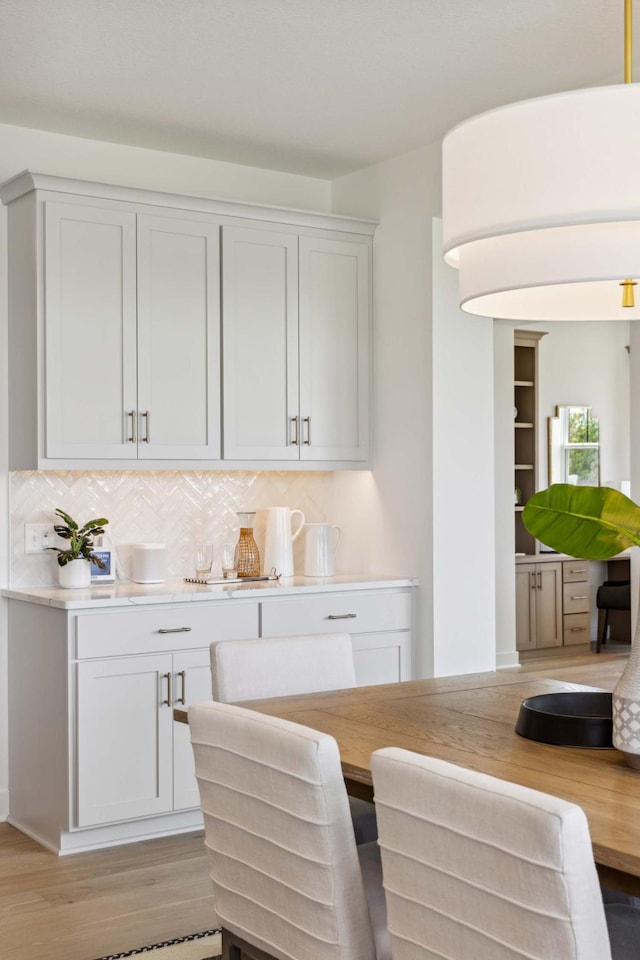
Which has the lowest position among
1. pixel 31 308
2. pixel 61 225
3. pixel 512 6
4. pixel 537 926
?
pixel 537 926

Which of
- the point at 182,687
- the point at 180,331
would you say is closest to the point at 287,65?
the point at 180,331

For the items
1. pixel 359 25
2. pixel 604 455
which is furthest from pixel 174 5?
pixel 604 455

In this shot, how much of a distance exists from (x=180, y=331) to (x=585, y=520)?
2.59m

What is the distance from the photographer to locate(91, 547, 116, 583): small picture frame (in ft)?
14.1

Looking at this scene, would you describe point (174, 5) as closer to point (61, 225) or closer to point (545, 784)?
point (61, 225)

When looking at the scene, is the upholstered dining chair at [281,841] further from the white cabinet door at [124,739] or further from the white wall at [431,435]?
the white wall at [431,435]

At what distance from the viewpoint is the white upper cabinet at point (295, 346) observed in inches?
175

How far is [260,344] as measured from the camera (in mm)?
4508

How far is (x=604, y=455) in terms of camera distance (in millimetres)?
9211

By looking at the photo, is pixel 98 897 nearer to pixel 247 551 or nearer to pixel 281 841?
pixel 247 551

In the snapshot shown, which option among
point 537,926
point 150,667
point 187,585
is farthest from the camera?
point 187,585

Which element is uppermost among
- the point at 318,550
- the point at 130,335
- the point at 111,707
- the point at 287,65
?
the point at 287,65

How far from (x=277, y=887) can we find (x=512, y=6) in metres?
2.48

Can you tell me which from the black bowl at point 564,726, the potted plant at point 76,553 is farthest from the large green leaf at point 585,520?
the potted plant at point 76,553
